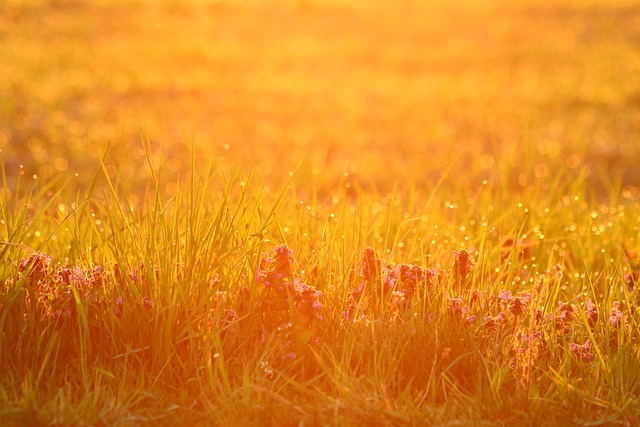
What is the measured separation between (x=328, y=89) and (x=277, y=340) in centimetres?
1111

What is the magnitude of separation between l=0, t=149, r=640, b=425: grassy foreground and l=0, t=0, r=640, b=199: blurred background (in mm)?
2006

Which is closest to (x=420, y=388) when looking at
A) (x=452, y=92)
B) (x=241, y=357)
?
(x=241, y=357)

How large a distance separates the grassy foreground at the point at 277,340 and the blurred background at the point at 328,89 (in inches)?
79.0

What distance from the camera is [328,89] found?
13938mm

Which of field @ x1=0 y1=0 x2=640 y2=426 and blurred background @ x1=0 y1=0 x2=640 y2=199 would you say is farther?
blurred background @ x1=0 y1=0 x2=640 y2=199

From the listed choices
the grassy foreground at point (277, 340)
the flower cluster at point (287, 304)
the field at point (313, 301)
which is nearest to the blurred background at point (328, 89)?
the field at point (313, 301)

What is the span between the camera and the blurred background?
9844 mm

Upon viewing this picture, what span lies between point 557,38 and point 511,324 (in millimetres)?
15938

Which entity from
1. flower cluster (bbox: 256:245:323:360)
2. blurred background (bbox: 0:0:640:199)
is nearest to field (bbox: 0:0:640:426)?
flower cluster (bbox: 256:245:323:360)

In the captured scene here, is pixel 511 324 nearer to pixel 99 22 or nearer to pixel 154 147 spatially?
pixel 154 147

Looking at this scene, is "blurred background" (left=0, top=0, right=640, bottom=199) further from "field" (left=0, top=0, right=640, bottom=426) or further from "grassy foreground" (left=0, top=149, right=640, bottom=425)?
"grassy foreground" (left=0, top=149, right=640, bottom=425)

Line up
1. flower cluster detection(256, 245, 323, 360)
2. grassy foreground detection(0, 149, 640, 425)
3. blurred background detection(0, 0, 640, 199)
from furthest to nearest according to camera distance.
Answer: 1. blurred background detection(0, 0, 640, 199)
2. flower cluster detection(256, 245, 323, 360)
3. grassy foreground detection(0, 149, 640, 425)

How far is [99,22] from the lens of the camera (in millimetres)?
18672

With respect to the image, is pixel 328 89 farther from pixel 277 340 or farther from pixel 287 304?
pixel 277 340
